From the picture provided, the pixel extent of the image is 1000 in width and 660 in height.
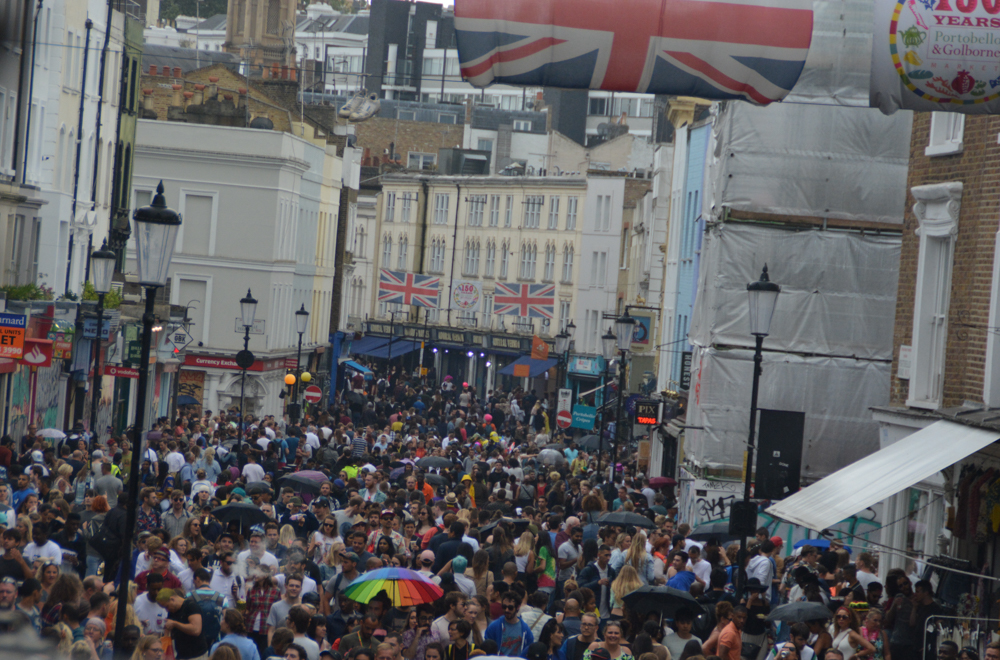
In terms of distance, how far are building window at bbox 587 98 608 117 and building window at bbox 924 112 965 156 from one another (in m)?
88.7

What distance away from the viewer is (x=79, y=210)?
3697 centimetres

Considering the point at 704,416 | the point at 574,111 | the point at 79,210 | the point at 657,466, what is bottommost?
the point at 657,466

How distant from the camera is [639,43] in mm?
9516

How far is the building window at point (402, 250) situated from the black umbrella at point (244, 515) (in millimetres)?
68449

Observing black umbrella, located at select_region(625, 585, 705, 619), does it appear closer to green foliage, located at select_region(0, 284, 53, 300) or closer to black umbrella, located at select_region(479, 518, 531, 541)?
black umbrella, located at select_region(479, 518, 531, 541)

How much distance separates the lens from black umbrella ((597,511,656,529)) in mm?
17672

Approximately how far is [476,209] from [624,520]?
62.5 m

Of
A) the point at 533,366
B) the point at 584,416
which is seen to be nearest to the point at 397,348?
the point at 533,366

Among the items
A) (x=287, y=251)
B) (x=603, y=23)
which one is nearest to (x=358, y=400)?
(x=287, y=251)

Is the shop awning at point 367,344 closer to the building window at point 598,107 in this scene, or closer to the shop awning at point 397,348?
the shop awning at point 397,348

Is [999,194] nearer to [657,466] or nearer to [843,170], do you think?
[843,170]

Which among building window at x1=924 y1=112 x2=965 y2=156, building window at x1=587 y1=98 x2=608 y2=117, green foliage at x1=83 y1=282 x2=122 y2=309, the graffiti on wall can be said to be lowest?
the graffiti on wall

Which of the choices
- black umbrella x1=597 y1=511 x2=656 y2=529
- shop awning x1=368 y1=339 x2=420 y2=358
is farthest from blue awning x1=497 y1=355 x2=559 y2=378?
black umbrella x1=597 y1=511 x2=656 y2=529

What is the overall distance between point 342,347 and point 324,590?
205ft
